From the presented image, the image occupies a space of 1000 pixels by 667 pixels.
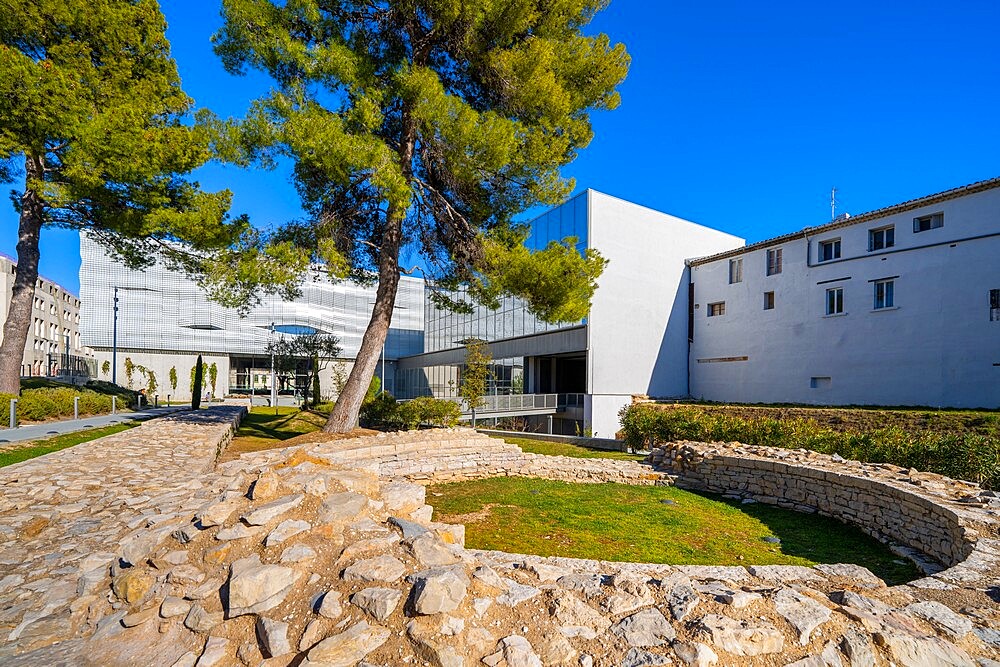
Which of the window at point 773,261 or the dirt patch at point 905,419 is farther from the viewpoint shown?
the window at point 773,261

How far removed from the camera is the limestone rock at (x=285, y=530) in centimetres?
333

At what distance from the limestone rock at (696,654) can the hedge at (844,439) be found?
8458mm

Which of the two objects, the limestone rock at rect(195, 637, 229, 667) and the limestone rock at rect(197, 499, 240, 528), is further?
the limestone rock at rect(197, 499, 240, 528)

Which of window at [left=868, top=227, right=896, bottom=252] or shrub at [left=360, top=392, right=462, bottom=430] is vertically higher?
window at [left=868, top=227, right=896, bottom=252]

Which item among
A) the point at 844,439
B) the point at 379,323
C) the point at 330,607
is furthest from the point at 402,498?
the point at 844,439

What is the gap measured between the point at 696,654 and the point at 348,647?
176cm

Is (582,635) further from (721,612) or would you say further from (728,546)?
(728,546)

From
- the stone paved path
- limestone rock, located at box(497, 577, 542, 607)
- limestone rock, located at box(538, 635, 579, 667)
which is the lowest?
the stone paved path

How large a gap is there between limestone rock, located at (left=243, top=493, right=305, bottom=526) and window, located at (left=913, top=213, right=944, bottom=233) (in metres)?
21.9

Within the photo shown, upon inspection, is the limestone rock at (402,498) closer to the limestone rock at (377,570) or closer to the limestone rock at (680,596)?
the limestone rock at (377,570)

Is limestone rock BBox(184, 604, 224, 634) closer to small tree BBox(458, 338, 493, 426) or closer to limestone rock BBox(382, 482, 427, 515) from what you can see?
limestone rock BBox(382, 482, 427, 515)

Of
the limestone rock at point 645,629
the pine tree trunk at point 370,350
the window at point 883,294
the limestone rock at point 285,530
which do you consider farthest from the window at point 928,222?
the limestone rock at point 285,530

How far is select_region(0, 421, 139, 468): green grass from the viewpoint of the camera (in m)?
7.79

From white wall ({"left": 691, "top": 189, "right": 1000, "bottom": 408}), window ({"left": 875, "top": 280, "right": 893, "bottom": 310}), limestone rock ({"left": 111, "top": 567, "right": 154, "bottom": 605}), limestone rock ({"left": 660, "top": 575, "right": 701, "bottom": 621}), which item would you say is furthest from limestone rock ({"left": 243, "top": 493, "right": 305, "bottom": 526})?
window ({"left": 875, "top": 280, "right": 893, "bottom": 310})
